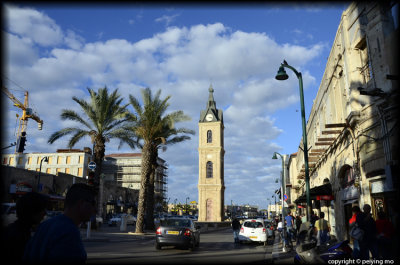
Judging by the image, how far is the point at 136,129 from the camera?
2458 cm

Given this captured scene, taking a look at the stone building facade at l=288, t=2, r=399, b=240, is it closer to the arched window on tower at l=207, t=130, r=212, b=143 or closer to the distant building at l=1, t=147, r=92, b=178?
the arched window on tower at l=207, t=130, r=212, b=143

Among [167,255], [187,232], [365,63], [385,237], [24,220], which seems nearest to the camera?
[24,220]

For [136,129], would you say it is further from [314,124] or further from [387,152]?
[387,152]

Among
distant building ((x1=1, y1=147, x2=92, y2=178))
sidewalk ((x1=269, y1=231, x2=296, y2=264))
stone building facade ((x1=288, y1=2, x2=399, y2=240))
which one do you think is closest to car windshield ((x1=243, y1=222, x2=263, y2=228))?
stone building facade ((x1=288, y1=2, x2=399, y2=240))

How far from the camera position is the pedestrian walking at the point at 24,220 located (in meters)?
2.89

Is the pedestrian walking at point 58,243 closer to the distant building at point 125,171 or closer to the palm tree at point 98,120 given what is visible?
the palm tree at point 98,120

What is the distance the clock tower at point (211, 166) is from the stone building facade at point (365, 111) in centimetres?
4882

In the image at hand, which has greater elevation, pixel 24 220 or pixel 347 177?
pixel 347 177

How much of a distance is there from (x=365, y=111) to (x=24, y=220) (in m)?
11.6

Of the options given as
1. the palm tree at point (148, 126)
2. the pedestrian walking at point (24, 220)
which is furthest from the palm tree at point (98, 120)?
the pedestrian walking at point (24, 220)

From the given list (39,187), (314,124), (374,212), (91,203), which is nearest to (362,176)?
(374,212)

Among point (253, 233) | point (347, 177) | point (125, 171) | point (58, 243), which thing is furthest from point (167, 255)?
point (125, 171)

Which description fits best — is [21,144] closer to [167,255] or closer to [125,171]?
[167,255]

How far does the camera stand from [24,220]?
304 cm
